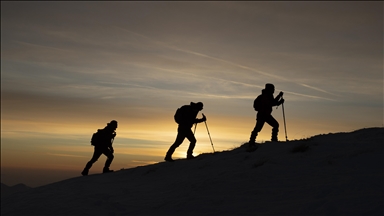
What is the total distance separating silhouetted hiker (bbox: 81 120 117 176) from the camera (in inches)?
754

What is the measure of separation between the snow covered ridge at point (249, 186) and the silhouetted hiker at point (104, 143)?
2.09 metres

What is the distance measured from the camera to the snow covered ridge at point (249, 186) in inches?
398

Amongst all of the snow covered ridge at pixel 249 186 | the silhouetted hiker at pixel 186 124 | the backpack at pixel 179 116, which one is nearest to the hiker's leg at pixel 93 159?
the snow covered ridge at pixel 249 186

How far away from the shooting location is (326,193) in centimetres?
1031

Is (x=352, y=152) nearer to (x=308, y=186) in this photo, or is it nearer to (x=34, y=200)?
(x=308, y=186)

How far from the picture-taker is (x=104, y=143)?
19.2 m

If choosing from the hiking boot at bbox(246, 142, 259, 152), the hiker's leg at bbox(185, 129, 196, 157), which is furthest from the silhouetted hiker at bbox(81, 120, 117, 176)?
the hiking boot at bbox(246, 142, 259, 152)

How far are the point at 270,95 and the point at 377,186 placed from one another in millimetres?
6557

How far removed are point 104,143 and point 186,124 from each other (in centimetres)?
415

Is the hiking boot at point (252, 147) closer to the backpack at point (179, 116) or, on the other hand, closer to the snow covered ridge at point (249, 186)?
the snow covered ridge at point (249, 186)

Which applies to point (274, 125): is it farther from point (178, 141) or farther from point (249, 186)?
point (249, 186)

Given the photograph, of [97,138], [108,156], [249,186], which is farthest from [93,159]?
[249,186]

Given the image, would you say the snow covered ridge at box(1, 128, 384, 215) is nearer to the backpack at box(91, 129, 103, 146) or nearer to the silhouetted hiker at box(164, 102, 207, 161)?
the silhouetted hiker at box(164, 102, 207, 161)

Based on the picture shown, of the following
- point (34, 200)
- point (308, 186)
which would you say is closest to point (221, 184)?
point (308, 186)
